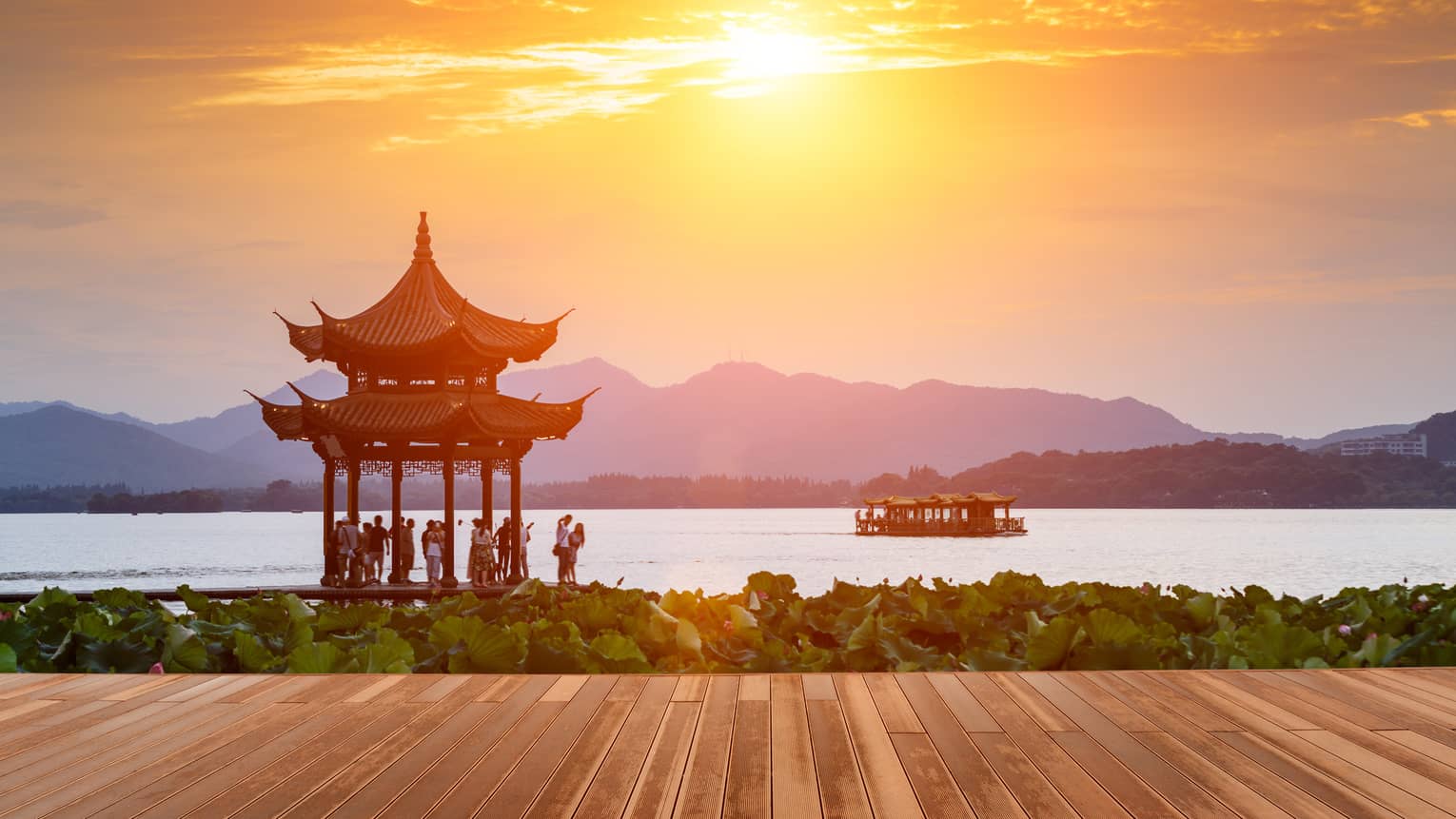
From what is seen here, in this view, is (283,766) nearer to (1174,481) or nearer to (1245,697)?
(1245,697)

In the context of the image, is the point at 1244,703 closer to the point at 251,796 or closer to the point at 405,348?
the point at 251,796

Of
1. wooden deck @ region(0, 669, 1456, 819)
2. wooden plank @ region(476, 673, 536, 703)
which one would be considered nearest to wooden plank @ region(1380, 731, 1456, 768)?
wooden deck @ region(0, 669, 1456, 819)

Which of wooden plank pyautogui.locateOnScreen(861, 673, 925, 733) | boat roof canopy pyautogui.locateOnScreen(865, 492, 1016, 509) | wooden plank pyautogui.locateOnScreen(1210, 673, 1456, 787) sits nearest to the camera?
wooden plank pyautogui.locateOnScreen(1210, 673, 1456, 787)

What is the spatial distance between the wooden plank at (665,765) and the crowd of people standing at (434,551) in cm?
1979

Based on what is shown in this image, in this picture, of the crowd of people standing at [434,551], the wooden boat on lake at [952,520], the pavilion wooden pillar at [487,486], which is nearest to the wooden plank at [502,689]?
the crowd of people standing at [434,551]

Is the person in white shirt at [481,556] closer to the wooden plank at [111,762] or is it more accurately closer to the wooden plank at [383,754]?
the wooden plank at [383,754]

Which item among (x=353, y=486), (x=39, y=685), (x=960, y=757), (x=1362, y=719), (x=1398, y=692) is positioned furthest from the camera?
(x=353, y=486)

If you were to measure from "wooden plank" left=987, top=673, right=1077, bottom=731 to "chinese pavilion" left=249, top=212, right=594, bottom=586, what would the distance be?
20358 millimetres

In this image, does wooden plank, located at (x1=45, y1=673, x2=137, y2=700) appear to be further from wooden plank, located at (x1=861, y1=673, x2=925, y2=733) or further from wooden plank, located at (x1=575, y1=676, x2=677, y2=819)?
wooden plank, located at (x1=861, y1=673, x2=925, y2=733)

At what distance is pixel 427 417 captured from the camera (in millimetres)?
24438

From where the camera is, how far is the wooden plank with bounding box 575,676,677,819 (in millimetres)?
3131

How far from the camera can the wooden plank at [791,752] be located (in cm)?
315

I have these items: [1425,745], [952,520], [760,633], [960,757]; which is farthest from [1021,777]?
[952,520]

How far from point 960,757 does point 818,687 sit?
114 cm
